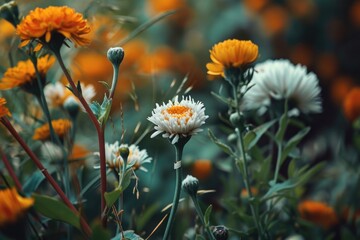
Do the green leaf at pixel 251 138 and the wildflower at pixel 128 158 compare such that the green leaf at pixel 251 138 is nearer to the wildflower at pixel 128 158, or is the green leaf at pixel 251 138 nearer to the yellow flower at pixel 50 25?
the wildflower at pixel 128 158

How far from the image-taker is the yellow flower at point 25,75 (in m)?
0.66

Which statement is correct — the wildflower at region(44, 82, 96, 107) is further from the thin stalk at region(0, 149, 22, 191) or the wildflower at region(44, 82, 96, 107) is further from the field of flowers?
the thin stalk at region(0, 149, 22, 191)

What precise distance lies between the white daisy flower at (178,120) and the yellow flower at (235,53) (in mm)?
65

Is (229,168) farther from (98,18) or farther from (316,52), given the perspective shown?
(316,52)

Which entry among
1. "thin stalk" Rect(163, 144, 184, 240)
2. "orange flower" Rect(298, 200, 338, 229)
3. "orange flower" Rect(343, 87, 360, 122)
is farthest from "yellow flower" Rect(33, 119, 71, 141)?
"orange flower" Rect(343, 87, 360, 122)

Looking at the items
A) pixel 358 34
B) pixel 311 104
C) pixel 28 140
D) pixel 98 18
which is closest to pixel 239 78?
pixel 311 104

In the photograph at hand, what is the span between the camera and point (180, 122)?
0.54 metres

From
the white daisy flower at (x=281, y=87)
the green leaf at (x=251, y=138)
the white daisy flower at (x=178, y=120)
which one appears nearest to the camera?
the white daisy flower at (x=178, y=120)

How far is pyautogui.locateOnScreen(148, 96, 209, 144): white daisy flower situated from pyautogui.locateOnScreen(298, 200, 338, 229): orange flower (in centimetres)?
37

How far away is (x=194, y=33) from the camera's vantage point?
200 cm

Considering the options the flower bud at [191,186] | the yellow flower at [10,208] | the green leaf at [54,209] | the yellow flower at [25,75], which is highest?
the yellow flower at [25,75]

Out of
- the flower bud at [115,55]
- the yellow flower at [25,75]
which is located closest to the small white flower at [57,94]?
the yellow flower at [25,75]

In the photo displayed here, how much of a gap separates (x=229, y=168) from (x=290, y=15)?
4.10 feet

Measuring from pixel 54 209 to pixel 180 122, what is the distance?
5.1 inches
